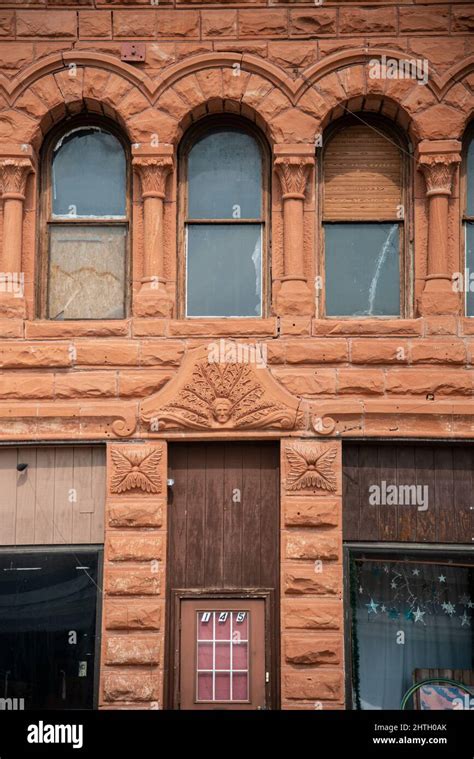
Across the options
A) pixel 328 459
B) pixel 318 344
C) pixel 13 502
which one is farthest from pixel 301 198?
pixel 13 502

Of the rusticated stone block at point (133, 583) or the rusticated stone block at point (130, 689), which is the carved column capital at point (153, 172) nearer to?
the rusticated stone block at point (133, 583)

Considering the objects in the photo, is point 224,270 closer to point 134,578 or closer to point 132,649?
point 134,578

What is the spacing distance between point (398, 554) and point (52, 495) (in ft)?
12.6

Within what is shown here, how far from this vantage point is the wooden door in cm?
1291

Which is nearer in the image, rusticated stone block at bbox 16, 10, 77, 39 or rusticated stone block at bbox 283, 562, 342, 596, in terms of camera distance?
rusticated stone block at bbox 283, 562, 342, 596

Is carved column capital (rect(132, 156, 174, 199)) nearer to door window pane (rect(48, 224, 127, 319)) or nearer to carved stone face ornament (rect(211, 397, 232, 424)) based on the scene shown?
door window pane (rect(48, 224, 127, 319))

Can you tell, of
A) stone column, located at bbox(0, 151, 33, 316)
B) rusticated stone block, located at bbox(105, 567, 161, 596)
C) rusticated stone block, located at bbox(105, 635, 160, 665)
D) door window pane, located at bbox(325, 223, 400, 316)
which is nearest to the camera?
rusticated stone block, located at bbox(105, 635, 160, 665)

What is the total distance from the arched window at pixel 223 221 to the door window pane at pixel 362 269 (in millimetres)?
797

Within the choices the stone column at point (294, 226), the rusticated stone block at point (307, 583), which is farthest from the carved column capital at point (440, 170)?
the rusticated stone block at point (307, 583)

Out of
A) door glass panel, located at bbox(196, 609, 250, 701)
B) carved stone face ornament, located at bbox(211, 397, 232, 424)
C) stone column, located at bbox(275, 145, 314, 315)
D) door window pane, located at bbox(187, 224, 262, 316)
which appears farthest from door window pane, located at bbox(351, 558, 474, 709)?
door window pane, located at bbox(187, 224, 262, 316)

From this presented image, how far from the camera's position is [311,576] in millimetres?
12812

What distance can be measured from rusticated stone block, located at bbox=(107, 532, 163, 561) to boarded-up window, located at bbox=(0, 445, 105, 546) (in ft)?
0.80

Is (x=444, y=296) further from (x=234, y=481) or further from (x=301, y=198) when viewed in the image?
(x=234, y=481)

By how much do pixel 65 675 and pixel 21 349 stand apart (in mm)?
3573
